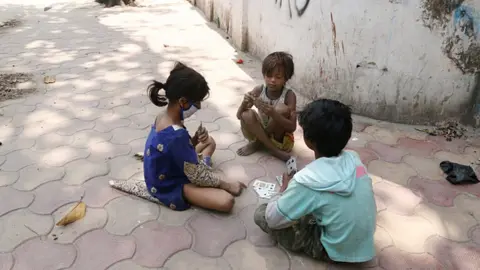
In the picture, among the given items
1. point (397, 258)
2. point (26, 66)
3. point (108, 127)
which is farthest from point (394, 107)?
point (26, 66)

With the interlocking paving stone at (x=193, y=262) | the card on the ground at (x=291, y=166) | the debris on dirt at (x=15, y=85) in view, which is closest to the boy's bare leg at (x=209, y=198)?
the interlocking paving stone at (x=193, y=262)

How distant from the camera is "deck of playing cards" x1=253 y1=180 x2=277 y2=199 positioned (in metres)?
2.44

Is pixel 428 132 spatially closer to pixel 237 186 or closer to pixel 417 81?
pixel 417 81

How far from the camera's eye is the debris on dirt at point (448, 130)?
319 cm

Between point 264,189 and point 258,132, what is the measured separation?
47cm

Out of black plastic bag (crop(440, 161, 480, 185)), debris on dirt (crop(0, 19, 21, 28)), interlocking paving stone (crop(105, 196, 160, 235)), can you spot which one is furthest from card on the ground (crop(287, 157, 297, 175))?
debris on dirt (crop(0, 19, 21, 28))

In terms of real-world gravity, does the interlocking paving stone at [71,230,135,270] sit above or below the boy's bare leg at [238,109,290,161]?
below

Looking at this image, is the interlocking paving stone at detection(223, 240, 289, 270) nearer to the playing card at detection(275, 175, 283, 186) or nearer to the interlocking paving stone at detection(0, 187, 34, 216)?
the playing card at detection(275, 175, 283, 186)

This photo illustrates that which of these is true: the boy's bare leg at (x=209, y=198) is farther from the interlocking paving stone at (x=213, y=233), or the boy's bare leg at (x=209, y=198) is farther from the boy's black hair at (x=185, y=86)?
the boy's black hair at (x=185, y=86)

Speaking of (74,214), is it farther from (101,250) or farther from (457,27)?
(457,27)

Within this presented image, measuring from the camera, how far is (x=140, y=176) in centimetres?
261

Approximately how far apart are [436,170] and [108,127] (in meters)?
2.61

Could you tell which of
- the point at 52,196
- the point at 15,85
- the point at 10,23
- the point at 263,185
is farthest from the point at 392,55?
the point at 10,23

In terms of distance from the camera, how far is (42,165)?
8.85ft
